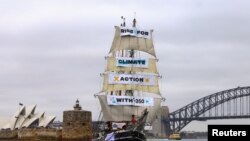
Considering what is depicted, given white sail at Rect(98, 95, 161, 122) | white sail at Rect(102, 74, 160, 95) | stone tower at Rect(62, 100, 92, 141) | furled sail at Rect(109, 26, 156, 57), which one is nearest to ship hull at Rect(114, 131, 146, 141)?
stone tower at Rect(62, 100, 92, 141)

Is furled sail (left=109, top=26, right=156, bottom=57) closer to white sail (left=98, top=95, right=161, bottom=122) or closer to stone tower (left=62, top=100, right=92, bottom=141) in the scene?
white sail (left=98, top=95, right=161, bottom=122)

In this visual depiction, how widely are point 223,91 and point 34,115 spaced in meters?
88.7

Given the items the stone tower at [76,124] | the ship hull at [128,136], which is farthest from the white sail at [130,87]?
the ship hull at [128,136]

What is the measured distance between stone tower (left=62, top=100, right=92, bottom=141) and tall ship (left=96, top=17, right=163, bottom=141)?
23.1 ft

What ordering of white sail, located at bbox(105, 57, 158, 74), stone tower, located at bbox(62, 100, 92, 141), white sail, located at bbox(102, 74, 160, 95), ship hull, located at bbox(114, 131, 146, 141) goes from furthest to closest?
white sail, located at bbox(105, 57, 158, 74)
white sail, located at bbox(102, 74, 160, 95)
stone tower, located at bbox(62, 100, 92, 141)
ship hull, located at bbox(114, 131, 146, 141)

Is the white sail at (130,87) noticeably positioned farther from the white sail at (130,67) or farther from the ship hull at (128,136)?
the ship hull at (128,136)

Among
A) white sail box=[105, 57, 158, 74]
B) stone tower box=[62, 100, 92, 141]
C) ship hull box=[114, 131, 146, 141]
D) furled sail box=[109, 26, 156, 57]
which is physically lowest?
ship hull box=[114, 131, 146, 141]

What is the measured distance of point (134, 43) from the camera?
66.2 metres

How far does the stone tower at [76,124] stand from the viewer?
166ft

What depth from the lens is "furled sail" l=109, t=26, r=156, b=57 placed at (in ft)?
217

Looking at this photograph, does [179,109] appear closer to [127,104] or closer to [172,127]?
[172,127]

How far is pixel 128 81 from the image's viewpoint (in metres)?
62.8

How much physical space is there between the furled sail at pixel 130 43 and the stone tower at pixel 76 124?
16.5m

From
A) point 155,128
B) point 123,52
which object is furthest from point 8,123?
point 155,128
